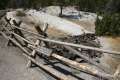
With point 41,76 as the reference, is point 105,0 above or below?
above

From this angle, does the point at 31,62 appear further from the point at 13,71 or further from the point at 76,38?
the point at 76,38

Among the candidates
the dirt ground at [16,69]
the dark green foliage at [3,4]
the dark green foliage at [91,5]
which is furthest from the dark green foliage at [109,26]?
the dark green foliage at [3,4]

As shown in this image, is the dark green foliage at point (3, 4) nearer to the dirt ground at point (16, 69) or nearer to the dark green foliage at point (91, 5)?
the dark green foliage at point (91, 5)

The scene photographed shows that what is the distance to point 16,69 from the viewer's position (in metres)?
8.17

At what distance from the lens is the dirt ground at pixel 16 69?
7.60m

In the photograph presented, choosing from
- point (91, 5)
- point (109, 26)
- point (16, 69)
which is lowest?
point (16, 69)

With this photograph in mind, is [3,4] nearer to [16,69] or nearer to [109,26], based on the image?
[109,26]

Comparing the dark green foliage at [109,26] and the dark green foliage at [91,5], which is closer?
the dark green foliage at [109,26]

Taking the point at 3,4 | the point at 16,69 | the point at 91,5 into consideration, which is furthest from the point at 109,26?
the point at 3,4

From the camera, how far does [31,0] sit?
20812mm

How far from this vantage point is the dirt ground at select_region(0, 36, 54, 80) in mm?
7598

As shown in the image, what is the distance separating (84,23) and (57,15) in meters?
2.24

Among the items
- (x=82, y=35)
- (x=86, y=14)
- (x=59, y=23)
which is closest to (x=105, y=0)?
(x=86, y=14)

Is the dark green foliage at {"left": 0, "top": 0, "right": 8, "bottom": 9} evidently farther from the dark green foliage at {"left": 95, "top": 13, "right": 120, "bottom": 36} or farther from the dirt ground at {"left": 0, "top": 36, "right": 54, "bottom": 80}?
the dirt ground at {"left": 0, "top": 36, "right": 54, "bottom": 80}
